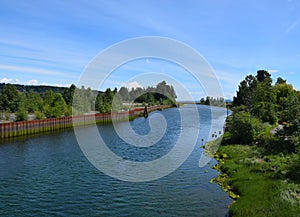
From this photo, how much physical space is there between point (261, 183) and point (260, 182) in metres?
A: 0.30

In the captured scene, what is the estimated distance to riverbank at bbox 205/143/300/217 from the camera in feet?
59.4

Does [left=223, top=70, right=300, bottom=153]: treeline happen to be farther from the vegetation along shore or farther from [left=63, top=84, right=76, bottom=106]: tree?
[left=63, top=84, right=76, bottom=106]: tree

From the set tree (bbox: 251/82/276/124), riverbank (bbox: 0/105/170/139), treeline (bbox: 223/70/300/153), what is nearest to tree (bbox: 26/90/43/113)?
riverbank (bbox: 0/105/170/139)

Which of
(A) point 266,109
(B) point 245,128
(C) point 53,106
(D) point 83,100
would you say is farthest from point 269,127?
(D) point 83,100

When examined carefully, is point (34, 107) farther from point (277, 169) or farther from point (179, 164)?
point (277, 169)

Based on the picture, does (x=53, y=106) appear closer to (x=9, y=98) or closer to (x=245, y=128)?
(x=9, y=98)

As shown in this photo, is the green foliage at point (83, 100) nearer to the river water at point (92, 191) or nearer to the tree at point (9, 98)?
the tree at point (9, 98)

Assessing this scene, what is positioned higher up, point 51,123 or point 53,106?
point 53,106

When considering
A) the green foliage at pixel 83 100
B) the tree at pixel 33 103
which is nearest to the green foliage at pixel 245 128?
the tree at pixel 33 103

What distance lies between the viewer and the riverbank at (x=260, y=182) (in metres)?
18.1

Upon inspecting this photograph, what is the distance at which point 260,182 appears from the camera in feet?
75.4

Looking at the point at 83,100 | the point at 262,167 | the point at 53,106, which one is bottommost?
the point at 262,167

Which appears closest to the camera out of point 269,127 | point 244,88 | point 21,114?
point 269,127

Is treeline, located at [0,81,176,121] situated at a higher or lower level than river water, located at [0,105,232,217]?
higher
